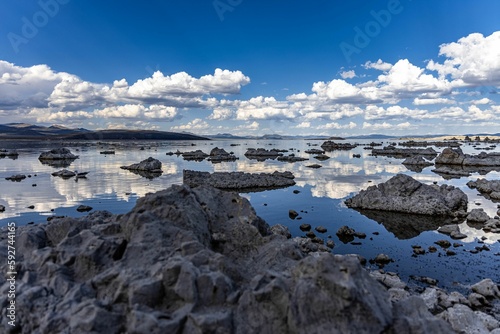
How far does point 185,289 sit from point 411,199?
3316cm

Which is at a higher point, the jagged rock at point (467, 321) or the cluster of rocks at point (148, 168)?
the jagged rock at point (467, 321)

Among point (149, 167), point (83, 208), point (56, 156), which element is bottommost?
point (56, 156)

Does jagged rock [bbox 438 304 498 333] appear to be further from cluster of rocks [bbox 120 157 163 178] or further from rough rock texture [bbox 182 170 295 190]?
cluster of rocks [bbox 120 157 163 178]

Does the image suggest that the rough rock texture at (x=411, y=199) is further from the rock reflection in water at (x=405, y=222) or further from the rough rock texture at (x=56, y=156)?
the rough rock texture at (x=56, y=156)

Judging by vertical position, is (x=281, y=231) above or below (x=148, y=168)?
above

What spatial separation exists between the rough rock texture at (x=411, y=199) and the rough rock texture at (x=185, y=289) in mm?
27496

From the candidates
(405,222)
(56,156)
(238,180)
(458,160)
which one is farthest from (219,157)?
(405,222)

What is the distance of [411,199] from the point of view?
36.4 meters

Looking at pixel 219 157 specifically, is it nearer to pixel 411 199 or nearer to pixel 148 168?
pixel 148 168

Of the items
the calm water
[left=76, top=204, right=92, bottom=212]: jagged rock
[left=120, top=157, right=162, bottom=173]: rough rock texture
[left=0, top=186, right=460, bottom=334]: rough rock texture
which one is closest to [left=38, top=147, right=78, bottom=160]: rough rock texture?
[left=120, top=157, right=162, bottom=173]: rough rock texture

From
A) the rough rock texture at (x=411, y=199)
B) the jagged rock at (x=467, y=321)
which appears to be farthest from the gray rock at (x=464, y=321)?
the rough rock texture at (x=411, y=199)

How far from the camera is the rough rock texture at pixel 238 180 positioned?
51.3m

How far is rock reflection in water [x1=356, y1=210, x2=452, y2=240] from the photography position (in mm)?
28688

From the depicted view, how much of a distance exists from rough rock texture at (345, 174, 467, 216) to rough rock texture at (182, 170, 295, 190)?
1574 cm
